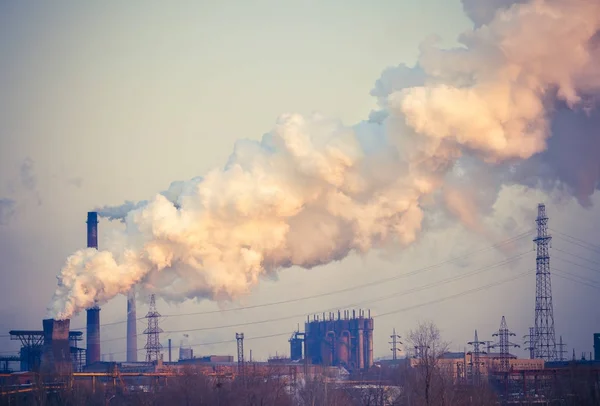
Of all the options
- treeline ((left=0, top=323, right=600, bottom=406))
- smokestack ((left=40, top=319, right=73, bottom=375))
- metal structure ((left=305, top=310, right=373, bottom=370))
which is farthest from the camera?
metal structure ((left=305, top=310, right=373, bottom=370))

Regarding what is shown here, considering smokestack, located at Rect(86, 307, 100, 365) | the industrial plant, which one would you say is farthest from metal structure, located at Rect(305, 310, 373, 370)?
smokestack, located at Rect(86, 307, 100, 365)

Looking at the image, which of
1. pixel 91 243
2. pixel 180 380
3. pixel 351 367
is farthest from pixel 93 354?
pixel 351 367

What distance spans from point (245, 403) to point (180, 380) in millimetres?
8822

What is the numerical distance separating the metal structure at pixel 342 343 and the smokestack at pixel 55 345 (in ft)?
123

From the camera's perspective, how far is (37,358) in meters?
68.7

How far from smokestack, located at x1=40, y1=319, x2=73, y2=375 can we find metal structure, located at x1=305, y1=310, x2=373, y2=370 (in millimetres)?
37626

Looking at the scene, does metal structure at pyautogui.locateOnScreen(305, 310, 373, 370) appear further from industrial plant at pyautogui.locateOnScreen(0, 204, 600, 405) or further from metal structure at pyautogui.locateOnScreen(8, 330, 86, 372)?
metal structure at pyautogui.locateOnScreen(8, 330, 86, 372)

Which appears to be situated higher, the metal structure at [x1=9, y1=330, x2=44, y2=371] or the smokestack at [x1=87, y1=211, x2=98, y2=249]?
the smokestack at [x1=87, y1=211, x2=98, y2=249]

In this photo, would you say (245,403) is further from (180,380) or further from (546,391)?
(546,391)

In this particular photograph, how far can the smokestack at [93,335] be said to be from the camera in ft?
237

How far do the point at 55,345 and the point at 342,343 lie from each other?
42.5m

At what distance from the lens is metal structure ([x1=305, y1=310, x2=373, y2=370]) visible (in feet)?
328

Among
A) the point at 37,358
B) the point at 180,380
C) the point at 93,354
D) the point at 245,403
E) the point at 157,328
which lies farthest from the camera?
the point at 157,328

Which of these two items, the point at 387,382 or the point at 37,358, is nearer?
the point at 37,358
